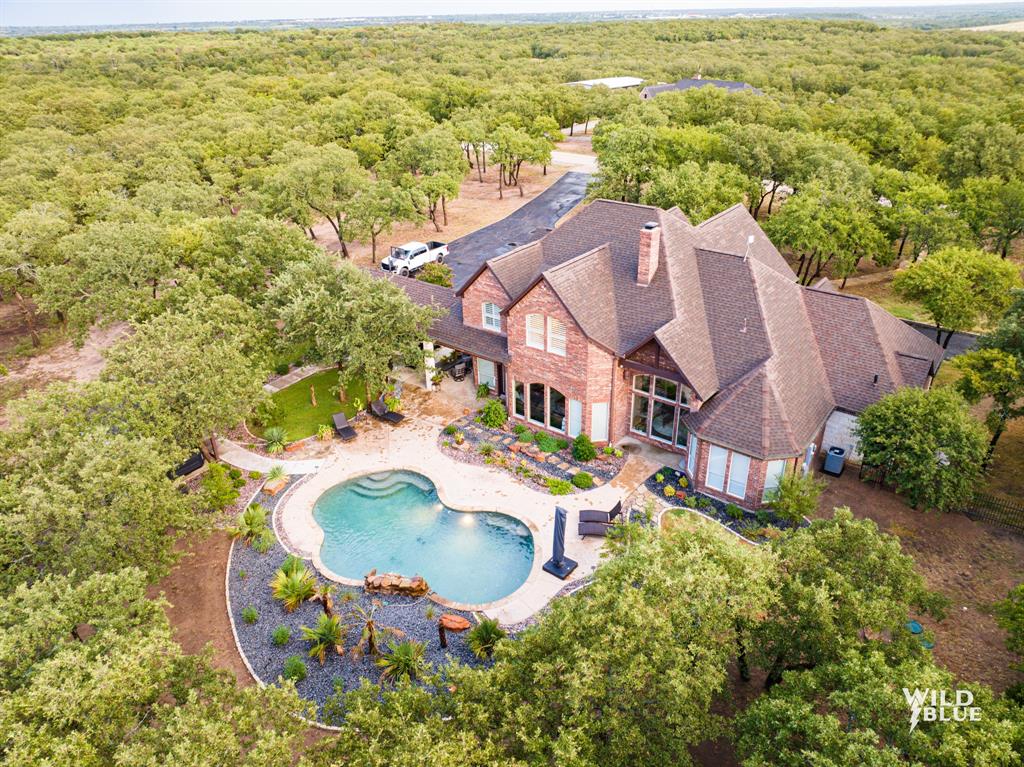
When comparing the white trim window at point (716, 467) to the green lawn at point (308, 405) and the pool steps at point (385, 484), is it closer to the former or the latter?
the pool steps at point (385, 484)

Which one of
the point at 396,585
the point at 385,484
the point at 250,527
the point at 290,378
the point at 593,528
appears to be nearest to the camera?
the point at 396,585

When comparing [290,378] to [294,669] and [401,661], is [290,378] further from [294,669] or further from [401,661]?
[401,661]

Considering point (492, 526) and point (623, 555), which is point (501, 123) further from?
point (623, 555)

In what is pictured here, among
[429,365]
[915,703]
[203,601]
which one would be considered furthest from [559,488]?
[915,703]

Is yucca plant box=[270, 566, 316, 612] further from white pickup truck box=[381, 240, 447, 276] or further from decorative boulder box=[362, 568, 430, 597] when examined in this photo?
white pickup truck box=[381, 240, 447, 276]

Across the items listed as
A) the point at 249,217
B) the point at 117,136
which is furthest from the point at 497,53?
the point at 249,217

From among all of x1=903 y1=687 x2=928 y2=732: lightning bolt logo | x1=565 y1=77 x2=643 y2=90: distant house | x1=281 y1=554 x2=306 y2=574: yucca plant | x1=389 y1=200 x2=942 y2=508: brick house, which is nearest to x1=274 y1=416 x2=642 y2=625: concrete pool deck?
x1=281 y1=554 x2=306 y2=574: yucca plant
